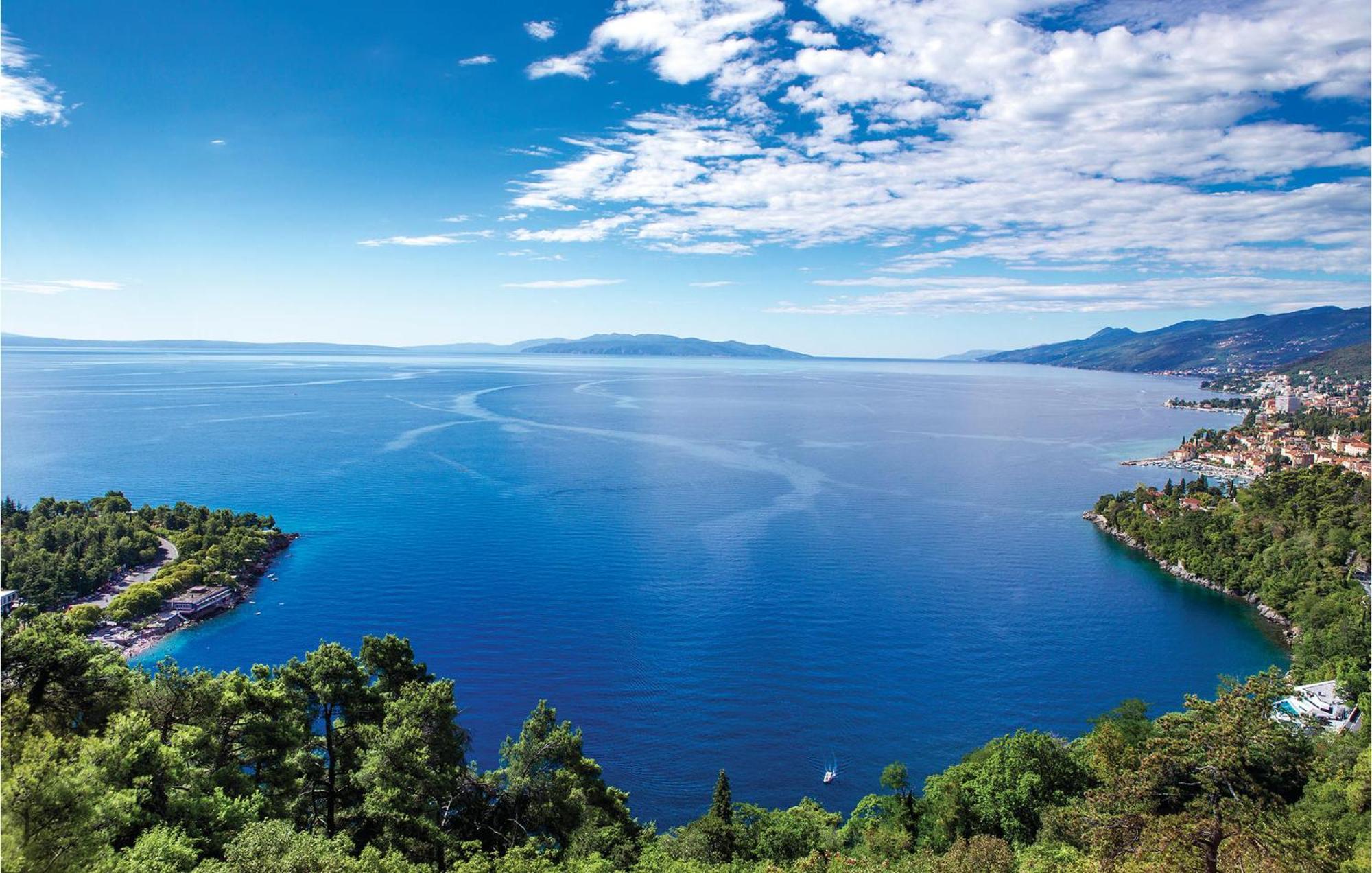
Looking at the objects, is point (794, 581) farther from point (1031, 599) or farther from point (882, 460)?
point (882, 460)

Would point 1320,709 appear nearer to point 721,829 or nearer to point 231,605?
point 721,829

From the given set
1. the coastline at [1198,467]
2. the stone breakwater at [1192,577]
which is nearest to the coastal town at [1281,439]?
the coastline at [1198,467]

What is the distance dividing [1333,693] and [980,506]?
21.4m

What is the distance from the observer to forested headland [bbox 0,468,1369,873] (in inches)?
261

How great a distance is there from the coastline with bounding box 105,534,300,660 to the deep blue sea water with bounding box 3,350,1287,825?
61 cm

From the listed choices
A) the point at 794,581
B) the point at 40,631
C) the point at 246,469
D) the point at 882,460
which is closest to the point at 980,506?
the point at 882,460

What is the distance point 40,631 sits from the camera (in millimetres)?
8938

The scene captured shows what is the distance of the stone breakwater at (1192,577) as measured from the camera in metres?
27.2

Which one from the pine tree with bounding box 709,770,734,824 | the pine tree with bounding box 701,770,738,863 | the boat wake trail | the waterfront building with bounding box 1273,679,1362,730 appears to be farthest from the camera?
the boat wake trail

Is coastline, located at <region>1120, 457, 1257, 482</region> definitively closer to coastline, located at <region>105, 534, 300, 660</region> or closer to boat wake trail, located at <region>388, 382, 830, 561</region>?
boat wake trail, located at <region>388, 382, 830, 561</region>

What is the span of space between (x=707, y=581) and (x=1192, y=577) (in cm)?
2156

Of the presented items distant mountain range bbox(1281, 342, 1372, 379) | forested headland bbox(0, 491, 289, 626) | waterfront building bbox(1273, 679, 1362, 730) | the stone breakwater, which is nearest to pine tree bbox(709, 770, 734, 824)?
waterfront building bbox(1273, 679, 1362, 730)

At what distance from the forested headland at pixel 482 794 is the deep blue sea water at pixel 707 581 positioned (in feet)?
11.5

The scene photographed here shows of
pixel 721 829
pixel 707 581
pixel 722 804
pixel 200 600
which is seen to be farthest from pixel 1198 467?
pixel 200 600
